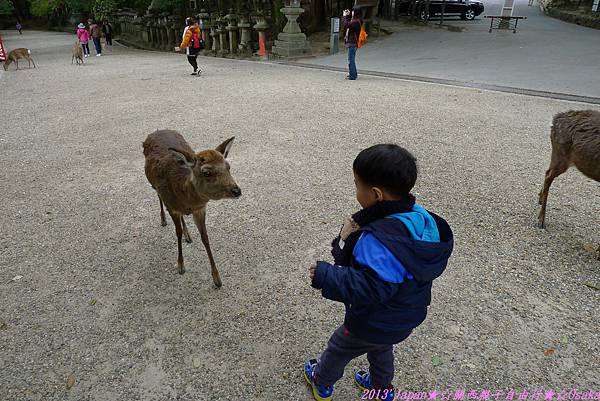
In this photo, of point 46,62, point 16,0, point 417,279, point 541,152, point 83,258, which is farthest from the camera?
point 16,0

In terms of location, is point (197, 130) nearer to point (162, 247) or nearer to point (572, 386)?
point (162, 247)

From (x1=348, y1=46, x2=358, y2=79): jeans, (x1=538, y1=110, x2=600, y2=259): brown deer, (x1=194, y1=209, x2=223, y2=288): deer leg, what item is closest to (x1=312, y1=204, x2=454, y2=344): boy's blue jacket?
(x1=194, y1=209, x2=223, y2=288): deer leg

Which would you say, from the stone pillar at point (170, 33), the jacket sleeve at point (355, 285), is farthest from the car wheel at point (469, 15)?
the jacket sleeve at point (355, 285)

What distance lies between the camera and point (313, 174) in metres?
5.22

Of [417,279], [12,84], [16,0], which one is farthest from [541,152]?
[16,0]

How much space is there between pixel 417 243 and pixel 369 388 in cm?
119

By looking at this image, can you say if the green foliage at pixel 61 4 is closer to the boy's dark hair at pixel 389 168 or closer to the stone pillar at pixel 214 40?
the stone pillar at pixel 214 40

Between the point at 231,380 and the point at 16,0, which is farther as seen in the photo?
the point at 16,0

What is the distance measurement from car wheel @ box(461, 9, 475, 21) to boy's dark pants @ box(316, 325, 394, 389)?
1197 inches

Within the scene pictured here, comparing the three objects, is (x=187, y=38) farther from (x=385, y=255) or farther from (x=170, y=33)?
(x=385, y=255)

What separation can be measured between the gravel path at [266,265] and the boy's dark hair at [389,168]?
1.41 m

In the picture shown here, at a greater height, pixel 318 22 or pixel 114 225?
pixel 318 22

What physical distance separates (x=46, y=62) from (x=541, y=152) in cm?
1956

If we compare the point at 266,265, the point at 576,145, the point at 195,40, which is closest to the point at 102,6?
the point at 195,40
